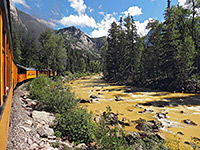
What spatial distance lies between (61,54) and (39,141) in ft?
125

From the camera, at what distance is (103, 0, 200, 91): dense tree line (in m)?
19.7

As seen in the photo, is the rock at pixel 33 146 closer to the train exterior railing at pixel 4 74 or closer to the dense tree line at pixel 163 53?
the train exterior railing at pixel 4 74

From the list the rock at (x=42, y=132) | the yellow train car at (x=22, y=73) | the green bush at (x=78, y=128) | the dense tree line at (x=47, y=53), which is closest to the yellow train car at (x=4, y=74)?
the rock at (x=42, y=132)

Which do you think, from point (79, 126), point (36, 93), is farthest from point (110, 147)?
point (36, 93)

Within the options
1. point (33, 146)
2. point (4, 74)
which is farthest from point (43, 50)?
point (33, 146)

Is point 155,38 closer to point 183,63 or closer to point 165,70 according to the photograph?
point 165,70

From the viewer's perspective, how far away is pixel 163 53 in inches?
909

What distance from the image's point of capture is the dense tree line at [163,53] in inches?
776

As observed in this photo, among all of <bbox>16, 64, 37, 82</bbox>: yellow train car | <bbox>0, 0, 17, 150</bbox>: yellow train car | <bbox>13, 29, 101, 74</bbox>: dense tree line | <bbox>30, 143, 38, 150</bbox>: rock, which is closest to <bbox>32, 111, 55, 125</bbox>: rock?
<bbox>30, 143, 38, 150</bbox>: rock

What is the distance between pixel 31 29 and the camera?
6850 centimetres

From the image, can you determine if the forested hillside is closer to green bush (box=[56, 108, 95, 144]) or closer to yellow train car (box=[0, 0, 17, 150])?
green bush (box=[56, 108, 95, 144])

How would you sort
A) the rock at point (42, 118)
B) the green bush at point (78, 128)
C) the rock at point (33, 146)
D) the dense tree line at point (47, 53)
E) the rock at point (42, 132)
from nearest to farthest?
1. the rock at point (33, 146)
2. the rock at point (42, 132)
3. the green bush at point (78, 128)
4. the rock at point (42, 118)
5. the dense tree line at point (47, 53)

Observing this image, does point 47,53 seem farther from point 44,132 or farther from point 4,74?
point 4,74

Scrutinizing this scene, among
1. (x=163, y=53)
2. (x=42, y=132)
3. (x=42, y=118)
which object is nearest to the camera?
(x=42, y=132)
